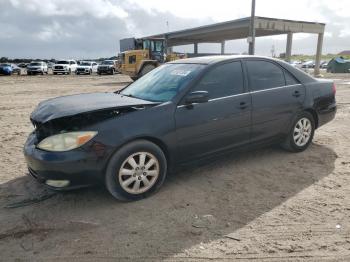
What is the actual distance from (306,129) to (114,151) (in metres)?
3.34

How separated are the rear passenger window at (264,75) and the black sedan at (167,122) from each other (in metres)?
0.01

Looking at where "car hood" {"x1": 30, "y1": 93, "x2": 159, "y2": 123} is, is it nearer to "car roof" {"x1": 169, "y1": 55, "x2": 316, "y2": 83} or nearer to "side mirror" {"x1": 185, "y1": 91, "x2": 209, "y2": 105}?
"side mirror" {"x1": 185, "y1": 91, "x2": 209, "y2": 105}

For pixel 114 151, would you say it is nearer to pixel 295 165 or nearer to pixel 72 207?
pixel 72 207

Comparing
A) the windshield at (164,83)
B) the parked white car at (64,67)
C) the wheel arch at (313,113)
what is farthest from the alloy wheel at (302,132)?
the parked white car at (64,67)

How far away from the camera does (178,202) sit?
3.91m

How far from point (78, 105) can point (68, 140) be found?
62cm

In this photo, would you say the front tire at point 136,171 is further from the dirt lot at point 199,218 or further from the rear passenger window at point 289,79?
the rear passenger window at point 289,79

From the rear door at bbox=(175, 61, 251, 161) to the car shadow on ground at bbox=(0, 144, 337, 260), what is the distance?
0.48m

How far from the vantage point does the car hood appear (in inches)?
150

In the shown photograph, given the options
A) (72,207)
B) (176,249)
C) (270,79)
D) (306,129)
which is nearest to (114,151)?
(72,207)

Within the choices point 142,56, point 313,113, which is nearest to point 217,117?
point 313,113

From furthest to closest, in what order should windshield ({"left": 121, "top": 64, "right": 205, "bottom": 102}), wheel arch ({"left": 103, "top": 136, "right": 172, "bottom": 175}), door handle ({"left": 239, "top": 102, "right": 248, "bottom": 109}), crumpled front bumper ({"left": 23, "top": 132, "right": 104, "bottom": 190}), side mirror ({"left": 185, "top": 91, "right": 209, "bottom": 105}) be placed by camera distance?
door handle ({"left": 239, "top": 102, "right": 248, "bottom": 109}) → windshield ({"left": 121, "top": 64, "right": 205, "bottom": 102}) → side mirror ({"left": 185, "top": 91, "right": 209, "bottom": 105}) → wheel arch ({"left": 103, "top": 136, "right": 172, "bottom": 175}) → crumpled front bumper ({"left": 23, "top": 132, "right": 104, "bottom": 190})

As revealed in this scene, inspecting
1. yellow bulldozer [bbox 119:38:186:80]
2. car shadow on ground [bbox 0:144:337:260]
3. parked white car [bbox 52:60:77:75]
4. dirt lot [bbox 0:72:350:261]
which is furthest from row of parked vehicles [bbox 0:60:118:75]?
car shadow on ground [bbox 0:144:337:260]

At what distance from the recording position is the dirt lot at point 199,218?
3.00 meters
